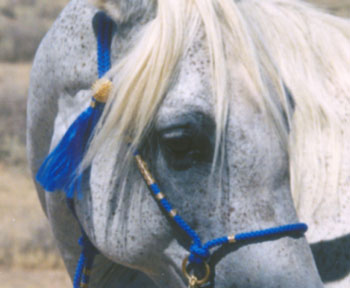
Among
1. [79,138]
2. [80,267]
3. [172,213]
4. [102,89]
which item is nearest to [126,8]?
[102,89]

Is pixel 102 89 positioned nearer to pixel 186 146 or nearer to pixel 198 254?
pixel 186 146

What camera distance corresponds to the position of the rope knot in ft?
5.69

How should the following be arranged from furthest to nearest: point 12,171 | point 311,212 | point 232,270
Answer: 1. point 12,171
2. point 311,212
3. point 232,270

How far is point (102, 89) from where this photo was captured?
1.88 meters

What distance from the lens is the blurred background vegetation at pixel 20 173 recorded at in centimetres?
578

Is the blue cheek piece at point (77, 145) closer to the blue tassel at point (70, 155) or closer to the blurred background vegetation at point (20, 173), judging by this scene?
the blue tassel at point (70, 155)

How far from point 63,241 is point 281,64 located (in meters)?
1.06

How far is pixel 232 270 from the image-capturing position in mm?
1722

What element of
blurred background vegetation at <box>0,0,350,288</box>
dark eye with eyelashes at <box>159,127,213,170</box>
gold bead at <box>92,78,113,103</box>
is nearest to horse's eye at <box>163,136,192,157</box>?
dark eye with eyelashes at <box>159,127,213,170</box>

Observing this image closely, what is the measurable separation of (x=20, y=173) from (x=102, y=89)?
19.9 feet

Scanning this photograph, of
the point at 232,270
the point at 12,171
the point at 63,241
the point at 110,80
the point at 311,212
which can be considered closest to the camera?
the point at 232,270

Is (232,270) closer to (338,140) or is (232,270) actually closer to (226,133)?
(226,133)

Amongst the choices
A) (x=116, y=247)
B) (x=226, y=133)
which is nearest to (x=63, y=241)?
(x=116, y=247)

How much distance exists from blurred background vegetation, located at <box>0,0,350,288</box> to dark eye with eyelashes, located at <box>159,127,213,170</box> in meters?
1.08
